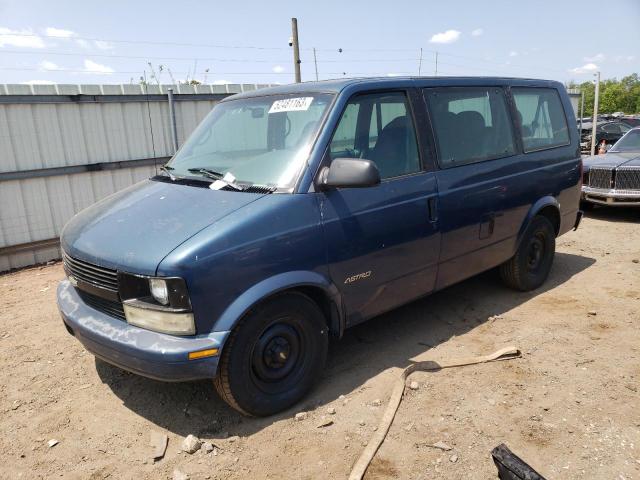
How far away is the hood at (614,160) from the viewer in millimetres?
8775

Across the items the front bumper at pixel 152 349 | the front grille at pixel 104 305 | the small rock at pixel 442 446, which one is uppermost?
the front grille at pixel 104 305

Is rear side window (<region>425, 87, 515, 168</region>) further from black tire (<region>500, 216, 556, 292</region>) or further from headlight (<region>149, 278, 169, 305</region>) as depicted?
headlight (<region>149, 278, 169, 305</region>)

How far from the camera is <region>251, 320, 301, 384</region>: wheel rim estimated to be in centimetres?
309

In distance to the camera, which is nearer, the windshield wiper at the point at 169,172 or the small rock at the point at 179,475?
the small rock at the point at 179,475

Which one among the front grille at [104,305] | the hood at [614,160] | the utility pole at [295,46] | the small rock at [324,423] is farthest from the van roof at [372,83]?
the utility pole at [295,46]

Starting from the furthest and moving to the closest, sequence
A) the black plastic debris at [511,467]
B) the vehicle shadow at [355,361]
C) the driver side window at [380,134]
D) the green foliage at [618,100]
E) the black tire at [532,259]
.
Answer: the green foliage at [618,100] < the black tire at [532,259] < the driver side window at [380,134] < the vehicle shadow at [355,361] < the black plastic debris at [511,467]

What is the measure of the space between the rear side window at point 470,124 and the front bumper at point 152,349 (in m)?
2.35

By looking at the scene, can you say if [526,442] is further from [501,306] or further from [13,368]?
[13,368]

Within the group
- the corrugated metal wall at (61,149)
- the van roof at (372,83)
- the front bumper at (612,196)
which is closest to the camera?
the van roof at (372,83)

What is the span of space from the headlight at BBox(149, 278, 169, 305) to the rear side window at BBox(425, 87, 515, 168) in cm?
234

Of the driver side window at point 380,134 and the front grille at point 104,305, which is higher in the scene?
the driver side window at point 380,134

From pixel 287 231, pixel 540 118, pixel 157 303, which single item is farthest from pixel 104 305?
pixel 540 118

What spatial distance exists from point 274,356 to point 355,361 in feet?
3.20

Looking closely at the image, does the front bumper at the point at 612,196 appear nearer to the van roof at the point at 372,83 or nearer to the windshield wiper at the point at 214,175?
the van roof at the point at 372,83
